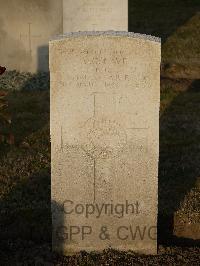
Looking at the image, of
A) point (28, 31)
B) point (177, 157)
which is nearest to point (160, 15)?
point (28, 31)

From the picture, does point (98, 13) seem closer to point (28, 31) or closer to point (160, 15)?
point (28, 31)

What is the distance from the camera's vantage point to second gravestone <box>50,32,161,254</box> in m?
5.45

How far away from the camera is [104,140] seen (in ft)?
18.6

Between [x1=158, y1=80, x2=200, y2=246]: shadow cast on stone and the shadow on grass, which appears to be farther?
the shadow on grass

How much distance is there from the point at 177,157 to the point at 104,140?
3288 mm

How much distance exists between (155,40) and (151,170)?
4.19 feet

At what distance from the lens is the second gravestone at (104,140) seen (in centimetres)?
545

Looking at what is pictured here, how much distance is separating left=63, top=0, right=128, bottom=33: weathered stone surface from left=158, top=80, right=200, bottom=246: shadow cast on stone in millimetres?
2732

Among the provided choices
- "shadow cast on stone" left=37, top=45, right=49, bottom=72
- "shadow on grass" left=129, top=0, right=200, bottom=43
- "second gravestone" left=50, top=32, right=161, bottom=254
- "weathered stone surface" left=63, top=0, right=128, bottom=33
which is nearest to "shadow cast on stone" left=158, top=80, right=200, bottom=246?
"second gravestone" left=50, top=32, right=161, bottom=254

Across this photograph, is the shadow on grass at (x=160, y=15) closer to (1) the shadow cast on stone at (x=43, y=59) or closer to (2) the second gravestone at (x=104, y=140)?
(1) the shadow cast on stone at (x=43, y=59)

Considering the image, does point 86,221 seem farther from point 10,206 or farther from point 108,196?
point 10,206

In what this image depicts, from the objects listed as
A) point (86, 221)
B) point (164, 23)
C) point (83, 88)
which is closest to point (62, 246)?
point (86, 221)

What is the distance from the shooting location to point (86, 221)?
19.2ft

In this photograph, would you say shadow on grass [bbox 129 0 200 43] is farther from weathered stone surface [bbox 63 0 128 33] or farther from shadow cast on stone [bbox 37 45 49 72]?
shadow cast on stone [bbox 37 45 49 72]
